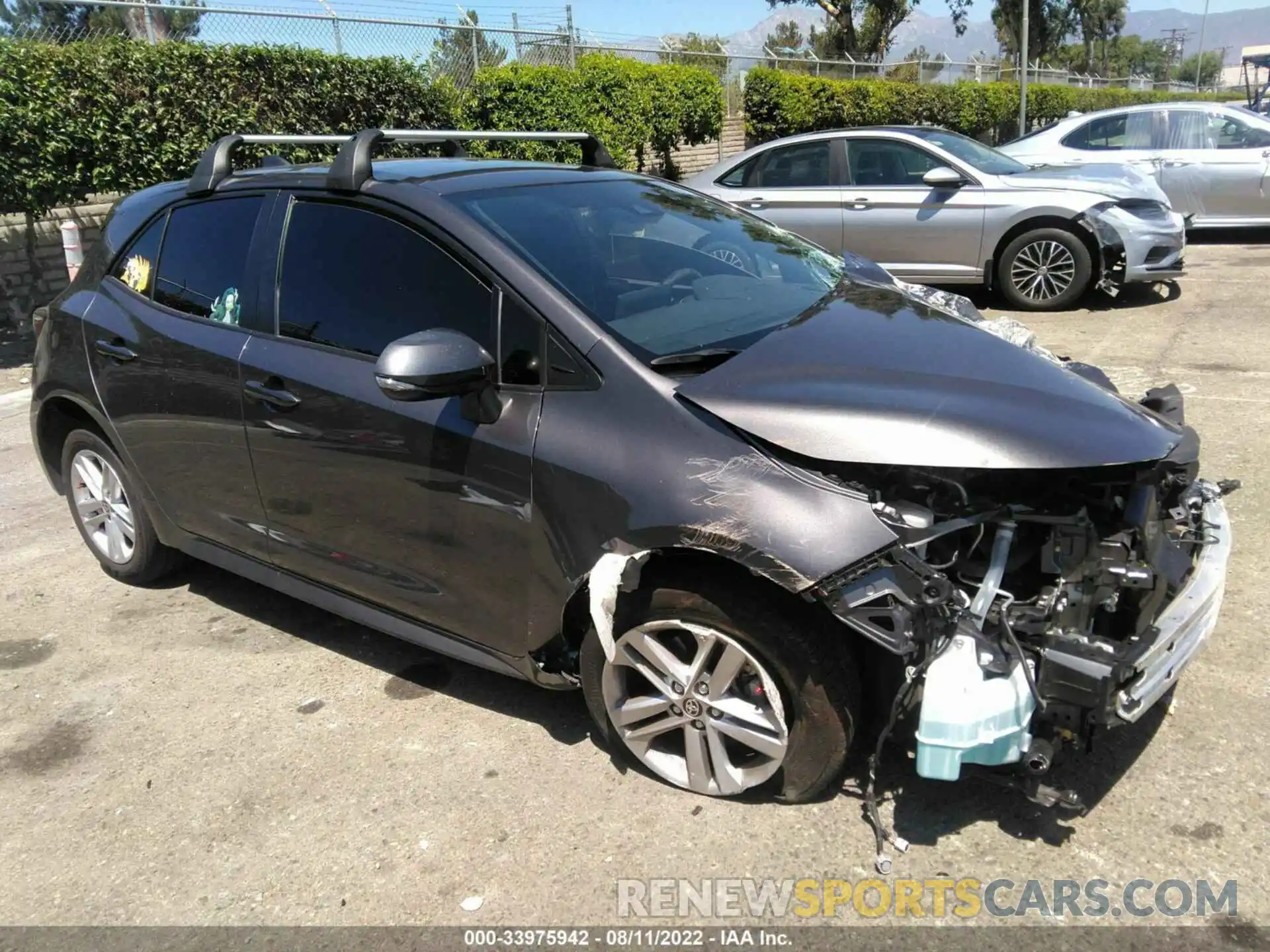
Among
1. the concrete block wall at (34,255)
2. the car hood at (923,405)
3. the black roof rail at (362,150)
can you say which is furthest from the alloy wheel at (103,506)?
the concrete block wall at (34,255)

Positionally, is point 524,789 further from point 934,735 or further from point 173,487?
point 173,487

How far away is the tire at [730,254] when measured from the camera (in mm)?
3553

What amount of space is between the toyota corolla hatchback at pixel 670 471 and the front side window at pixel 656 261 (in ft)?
0.05

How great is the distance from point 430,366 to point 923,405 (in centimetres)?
129

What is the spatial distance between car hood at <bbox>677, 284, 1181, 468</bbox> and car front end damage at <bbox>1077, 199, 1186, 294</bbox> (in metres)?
5.99

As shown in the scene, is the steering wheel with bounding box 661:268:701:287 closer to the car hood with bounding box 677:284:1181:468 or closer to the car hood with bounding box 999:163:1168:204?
the car hood with bounding box 677:284:1181:468

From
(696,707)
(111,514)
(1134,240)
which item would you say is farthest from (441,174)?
(1134,240)

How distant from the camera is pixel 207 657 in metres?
3.81

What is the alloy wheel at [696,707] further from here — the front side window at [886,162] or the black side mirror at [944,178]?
the front side window at [886,162]

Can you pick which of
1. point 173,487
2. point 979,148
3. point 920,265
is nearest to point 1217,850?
point 173,487

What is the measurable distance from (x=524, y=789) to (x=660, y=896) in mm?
592

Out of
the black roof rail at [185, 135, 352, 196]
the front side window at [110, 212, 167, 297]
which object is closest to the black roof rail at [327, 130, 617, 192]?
the black roof rail at [185, 135, 352, 196]

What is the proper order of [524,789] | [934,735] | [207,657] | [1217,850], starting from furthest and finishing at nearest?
[207,657] → [524,789] → [1217,850] → [934,735]

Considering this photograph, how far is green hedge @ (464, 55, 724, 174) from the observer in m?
12.5
